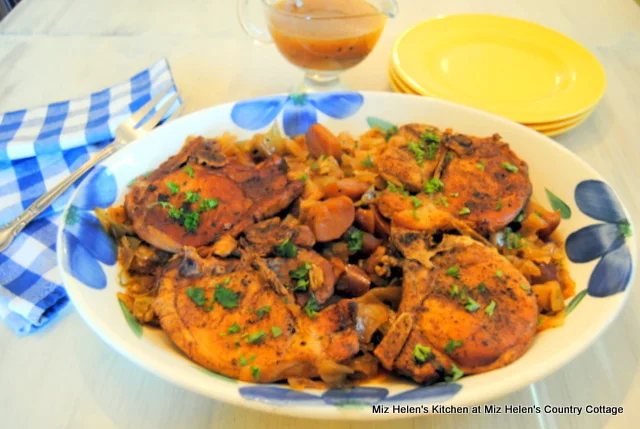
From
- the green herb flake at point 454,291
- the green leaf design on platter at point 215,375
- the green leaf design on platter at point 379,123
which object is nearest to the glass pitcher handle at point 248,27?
the green leaf design on platter at point 379,123

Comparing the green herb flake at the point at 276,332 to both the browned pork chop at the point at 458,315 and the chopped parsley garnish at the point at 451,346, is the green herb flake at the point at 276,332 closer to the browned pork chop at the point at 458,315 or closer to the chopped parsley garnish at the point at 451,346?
the browned pork chop at the point at 458,315

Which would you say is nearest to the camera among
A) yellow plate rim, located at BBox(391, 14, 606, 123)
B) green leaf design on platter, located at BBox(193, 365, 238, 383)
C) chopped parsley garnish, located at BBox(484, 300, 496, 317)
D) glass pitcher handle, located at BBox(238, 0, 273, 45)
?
green leaf design on platter, located at BBox(193, 365, 238, 383)

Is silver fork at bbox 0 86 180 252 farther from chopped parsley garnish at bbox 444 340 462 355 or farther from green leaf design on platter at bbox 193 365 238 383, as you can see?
chopped parsley garnish at bbox 444 340 462 355

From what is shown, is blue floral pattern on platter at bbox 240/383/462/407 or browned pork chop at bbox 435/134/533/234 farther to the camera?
browned pork chop at bbox 435/134/533/234

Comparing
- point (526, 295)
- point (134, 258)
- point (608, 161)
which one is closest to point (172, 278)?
point (134, 258)

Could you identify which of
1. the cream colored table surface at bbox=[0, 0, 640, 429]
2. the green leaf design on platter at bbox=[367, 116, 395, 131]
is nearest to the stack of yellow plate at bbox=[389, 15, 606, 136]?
the cream colored table surface at bbox=[0, 0, 640, 429]

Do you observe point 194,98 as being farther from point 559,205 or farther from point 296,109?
point 559,205
